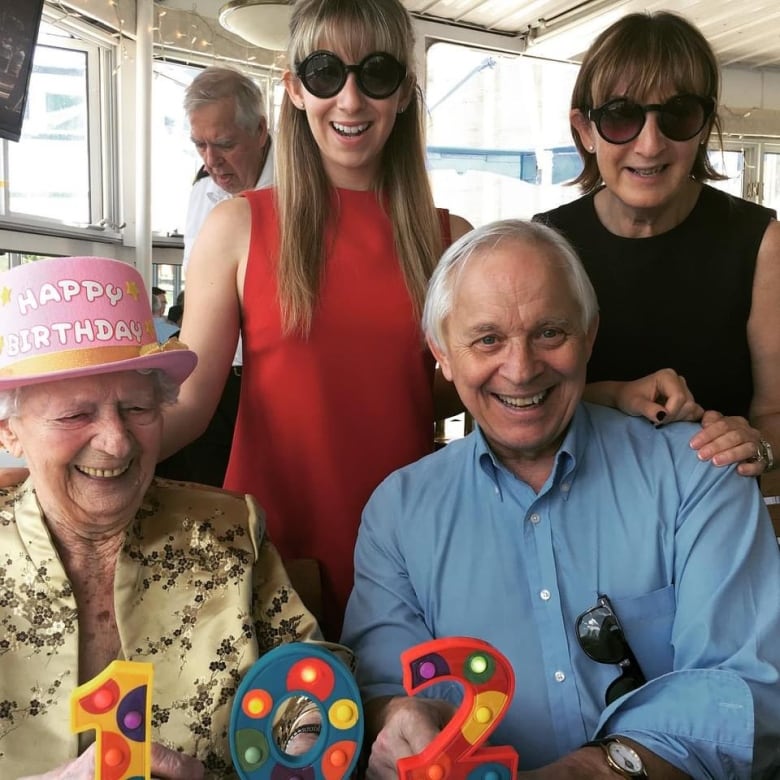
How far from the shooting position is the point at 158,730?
4.61 ft

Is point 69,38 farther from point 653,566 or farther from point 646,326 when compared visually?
point 653,566

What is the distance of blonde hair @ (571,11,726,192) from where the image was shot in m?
1.88

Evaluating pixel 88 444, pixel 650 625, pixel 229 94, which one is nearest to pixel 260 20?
pixel 229 94

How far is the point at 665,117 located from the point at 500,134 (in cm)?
671

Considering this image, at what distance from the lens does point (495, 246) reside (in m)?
1.65

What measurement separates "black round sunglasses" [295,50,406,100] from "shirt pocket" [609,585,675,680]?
1138 millimetres

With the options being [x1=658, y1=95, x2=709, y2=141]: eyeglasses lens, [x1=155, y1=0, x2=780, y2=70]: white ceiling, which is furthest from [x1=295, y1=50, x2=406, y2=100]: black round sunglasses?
[x1=155, y1=0, x2=780, y2=70]: white ceiling

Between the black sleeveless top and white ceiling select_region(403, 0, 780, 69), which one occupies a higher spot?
white ceiling select_region(403, 0, 780, 69)

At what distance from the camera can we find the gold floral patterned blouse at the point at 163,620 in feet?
4.46

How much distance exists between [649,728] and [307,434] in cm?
93

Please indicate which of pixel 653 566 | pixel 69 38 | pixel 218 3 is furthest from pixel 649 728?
pixel 218 3

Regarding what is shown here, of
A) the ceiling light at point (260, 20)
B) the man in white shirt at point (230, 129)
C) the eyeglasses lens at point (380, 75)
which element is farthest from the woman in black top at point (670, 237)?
the ceiling light at point (260, 20)

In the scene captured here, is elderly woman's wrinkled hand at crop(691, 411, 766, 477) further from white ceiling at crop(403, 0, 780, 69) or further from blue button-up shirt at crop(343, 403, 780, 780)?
white ceiling at crop(403, 0, 780, 69)

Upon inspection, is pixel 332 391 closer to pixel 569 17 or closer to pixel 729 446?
pixel 729 446
